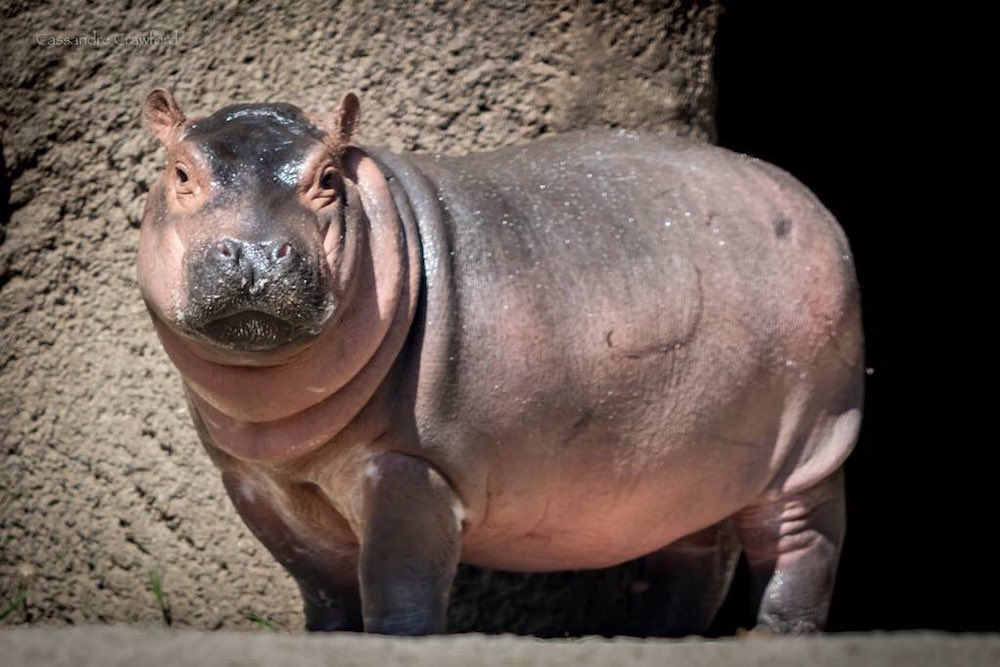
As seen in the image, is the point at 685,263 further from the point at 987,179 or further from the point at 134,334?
the point at 987,179

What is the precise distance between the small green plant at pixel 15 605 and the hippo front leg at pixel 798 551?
2.25 m

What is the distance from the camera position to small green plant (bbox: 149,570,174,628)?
18.7ft

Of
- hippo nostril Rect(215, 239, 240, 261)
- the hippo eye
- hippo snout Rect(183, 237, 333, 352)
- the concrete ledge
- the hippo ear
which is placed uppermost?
the hippo ear

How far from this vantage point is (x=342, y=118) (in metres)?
4.48

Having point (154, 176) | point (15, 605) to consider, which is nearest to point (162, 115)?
point (154, 176)

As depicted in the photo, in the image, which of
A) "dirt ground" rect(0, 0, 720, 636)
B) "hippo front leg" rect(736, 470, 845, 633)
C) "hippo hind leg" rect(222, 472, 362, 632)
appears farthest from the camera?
"dirt ground" rect(0, 0, 720, 636)

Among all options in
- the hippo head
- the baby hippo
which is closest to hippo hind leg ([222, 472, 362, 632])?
the baby hippo

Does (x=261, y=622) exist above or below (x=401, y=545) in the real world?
below

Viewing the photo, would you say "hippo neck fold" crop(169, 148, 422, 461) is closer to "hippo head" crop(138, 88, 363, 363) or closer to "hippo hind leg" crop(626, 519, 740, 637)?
"hippo head" crop(138, 88, 363, 363)

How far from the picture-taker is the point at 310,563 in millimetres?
4855

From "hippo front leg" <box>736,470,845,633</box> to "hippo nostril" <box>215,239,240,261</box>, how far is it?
183cm

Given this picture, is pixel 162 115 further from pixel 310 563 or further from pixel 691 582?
pixel 691 582

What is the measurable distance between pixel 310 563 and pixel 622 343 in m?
1.00

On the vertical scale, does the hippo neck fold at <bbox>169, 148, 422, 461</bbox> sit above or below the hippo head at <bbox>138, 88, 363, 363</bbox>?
below
